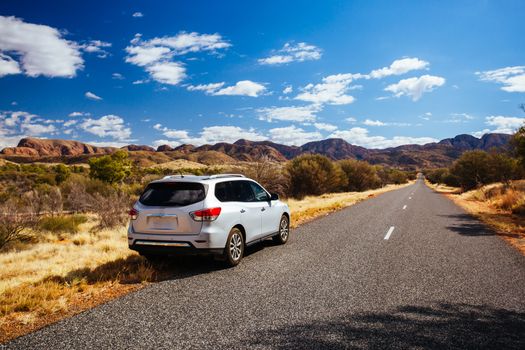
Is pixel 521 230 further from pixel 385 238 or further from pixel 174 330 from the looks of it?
pixel 174 330

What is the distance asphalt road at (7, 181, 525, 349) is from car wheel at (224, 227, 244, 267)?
0.64 ft

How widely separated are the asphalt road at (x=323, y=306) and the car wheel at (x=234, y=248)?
195 millimetres

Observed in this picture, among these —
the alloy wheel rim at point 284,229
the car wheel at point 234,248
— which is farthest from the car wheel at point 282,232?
the car wheel at point 234,248

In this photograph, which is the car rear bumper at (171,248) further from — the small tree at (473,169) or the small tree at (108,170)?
the small tree at (108,170)

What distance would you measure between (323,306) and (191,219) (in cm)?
279

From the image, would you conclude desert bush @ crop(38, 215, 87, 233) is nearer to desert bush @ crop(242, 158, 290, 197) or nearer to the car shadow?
the car shadow

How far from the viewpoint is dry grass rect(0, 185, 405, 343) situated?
462 cm

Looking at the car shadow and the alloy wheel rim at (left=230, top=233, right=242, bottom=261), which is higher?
the alloy wheel rim at (left=230, top=233, right=242, bottom=261)

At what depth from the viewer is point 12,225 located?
37.7 ft

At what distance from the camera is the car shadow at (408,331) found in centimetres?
359

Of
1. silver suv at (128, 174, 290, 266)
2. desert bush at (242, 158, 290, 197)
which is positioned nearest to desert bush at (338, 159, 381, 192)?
desert bush at (242, 158, 290, 197)

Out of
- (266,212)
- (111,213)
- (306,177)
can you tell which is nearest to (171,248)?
(266,212)

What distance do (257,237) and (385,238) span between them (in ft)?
13.3

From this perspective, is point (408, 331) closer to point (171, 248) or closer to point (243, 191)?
point (171, 248)
